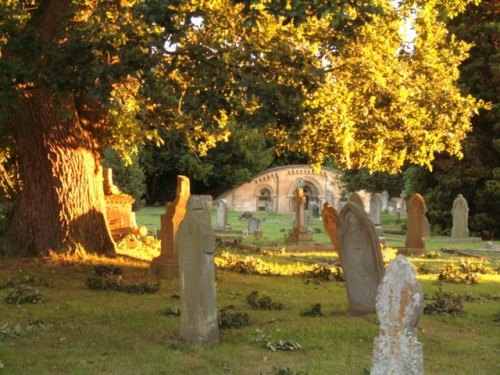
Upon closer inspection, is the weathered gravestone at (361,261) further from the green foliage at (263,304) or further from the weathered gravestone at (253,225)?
the weathered gravestone at (253,225)

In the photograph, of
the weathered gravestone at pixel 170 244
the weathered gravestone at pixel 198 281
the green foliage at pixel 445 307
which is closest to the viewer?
the weathered gravestone at pixel 198 281

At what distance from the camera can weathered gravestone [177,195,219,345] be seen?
7.78 m

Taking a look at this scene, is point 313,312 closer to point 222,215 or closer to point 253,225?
point 253,225

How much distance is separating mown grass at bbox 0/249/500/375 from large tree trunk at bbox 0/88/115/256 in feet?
6.82

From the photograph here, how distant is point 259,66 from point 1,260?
22.9ft

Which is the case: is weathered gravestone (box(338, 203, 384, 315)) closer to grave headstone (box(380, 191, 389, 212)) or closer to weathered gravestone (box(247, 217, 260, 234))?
weathered gravestone (box(247, 217, 260, 234))

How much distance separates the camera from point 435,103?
16.5 metres

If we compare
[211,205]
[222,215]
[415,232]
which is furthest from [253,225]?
[211,205]

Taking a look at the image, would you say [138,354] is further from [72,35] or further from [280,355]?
[72,35]

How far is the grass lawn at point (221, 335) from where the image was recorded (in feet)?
22.8

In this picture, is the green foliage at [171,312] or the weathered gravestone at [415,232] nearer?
the green foliage at [171,312]

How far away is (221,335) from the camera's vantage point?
8250mm

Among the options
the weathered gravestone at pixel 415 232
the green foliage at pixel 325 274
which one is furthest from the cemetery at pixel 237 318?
the weathered gravestone at pixel 415 232

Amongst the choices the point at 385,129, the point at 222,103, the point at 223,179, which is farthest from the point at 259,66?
the point at 223,179
